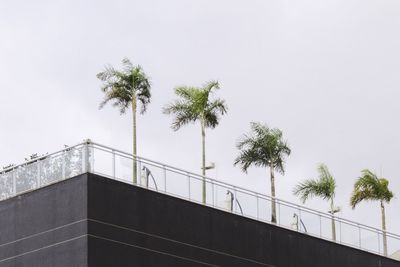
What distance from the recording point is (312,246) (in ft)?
209

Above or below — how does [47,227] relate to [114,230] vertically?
above

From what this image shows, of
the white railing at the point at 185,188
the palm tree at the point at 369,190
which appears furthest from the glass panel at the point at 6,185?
the palm tree at the point at 369,190

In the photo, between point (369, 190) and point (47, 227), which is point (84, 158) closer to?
point (47, 227)

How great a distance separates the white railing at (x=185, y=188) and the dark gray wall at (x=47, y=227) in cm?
49

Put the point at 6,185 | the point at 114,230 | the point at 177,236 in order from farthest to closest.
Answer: the point at 177,236
the point at 6,185
the point at 114,230

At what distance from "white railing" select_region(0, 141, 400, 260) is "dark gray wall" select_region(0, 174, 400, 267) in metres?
0.48

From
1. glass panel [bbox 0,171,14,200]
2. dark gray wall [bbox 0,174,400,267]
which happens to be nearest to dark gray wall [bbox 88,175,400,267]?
dark gray wall [bbox 0,174,400,267]

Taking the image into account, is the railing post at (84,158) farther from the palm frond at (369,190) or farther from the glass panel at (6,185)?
the palm frond at (369,190)

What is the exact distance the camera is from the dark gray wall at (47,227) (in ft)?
172

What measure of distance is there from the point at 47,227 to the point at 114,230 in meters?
2.63

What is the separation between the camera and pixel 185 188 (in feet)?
189

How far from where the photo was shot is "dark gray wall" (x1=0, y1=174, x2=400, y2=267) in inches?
2072

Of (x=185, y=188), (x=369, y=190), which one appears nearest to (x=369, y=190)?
(x=369, y=190)

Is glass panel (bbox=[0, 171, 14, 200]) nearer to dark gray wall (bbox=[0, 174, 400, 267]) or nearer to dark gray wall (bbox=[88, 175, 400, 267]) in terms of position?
dark gray wall (bbox=[0, 174, 400, 267])
